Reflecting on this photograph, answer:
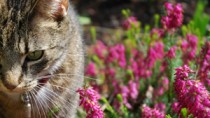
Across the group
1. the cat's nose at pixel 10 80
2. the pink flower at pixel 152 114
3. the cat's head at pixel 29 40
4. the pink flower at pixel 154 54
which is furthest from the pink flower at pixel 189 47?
the cat's nose at pixel 10 80

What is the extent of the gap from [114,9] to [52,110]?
10.4ft

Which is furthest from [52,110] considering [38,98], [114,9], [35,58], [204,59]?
[114,9]

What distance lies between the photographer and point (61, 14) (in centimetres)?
284

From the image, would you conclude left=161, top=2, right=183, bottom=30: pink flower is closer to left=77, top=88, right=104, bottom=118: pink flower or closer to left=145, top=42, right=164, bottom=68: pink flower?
left=145, top=42, right=164, bottom=68: pink flower

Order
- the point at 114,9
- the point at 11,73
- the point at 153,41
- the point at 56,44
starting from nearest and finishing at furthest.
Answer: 1. the point at 11,73
2. the point at 56,44
3. the point at 153,41
4. the point at 114,9

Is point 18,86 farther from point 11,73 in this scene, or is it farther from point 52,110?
point 52,110

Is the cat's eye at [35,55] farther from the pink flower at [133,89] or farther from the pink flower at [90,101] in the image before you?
the pink flower at [133,89]

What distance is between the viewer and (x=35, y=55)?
2.70 meters

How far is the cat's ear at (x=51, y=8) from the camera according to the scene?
108 inches

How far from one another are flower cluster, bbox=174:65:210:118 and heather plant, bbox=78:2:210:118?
0.02m

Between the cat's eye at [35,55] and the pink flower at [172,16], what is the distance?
84 centimetres

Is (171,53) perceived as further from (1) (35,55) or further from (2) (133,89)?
(1) (35,55)

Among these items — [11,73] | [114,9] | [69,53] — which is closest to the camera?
[11,73]

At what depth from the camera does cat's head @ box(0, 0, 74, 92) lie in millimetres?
2576
